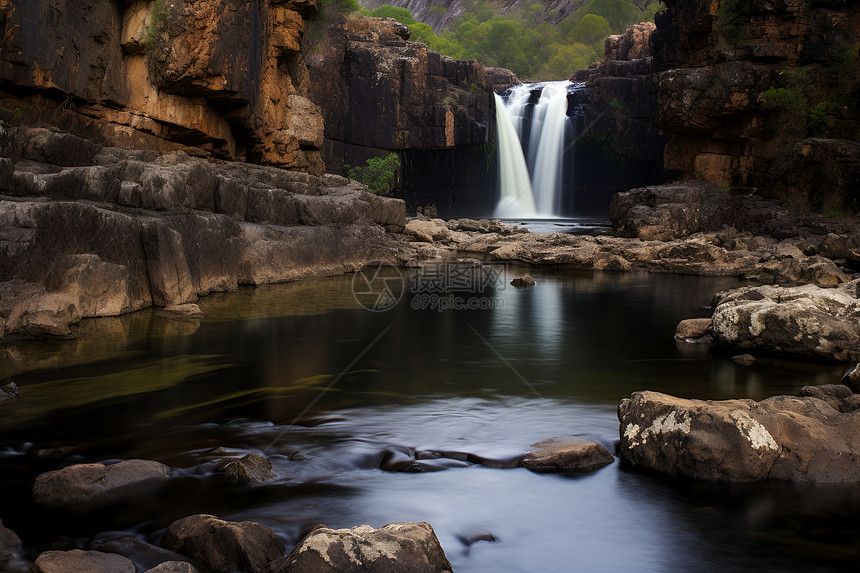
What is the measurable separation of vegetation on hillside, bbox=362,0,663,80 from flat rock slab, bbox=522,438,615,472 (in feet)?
205

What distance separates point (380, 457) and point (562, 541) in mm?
1789

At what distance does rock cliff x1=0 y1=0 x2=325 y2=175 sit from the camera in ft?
48.3

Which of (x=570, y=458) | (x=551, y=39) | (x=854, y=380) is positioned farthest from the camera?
(x=551, y=39)

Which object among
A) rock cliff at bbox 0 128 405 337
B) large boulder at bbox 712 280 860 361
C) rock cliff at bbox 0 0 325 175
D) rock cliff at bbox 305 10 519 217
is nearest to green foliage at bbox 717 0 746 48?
rock cliff at bbox 305 10 519 217

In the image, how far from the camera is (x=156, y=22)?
17359mm

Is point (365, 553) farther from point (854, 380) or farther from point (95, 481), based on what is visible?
point (854, 380)

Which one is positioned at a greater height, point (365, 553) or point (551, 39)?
point (551, 39)

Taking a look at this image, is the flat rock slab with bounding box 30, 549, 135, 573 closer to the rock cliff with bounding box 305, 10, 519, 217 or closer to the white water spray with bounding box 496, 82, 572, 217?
the rock cliff with bounding box 305, 10, 519, 217

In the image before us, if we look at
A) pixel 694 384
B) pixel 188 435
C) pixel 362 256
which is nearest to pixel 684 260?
pixel 362 256

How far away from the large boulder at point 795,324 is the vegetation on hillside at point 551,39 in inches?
2300

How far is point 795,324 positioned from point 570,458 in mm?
5089

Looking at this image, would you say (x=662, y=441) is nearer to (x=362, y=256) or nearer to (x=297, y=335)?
(x=297, y=335)

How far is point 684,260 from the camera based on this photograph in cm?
2044

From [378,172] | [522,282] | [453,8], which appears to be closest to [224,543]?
[522,282]
